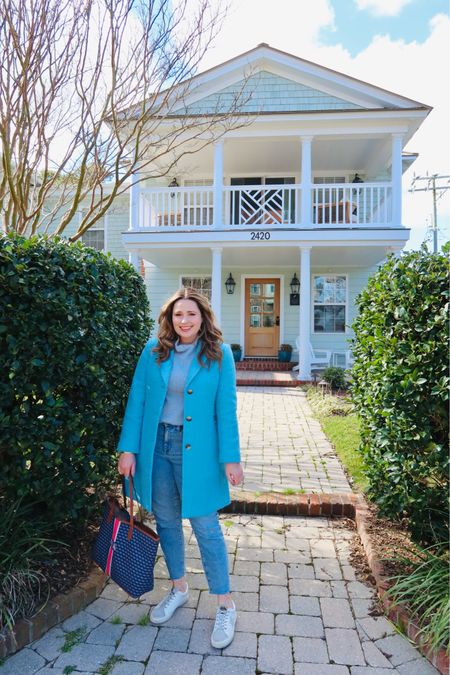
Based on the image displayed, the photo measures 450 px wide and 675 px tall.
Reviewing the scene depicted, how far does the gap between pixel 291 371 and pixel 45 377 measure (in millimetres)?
10035

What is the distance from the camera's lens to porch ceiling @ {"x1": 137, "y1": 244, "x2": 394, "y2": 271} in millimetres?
10766

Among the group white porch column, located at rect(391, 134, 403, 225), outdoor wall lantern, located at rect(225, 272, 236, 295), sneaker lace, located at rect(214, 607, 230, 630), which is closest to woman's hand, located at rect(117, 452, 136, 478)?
sneaker lace, located at rect(214, 607, 230, 630)

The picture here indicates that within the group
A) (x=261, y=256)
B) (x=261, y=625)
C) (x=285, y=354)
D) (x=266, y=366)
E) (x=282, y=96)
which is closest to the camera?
(x=261, y=625)

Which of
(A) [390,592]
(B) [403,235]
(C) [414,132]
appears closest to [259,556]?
(A) [390,592]

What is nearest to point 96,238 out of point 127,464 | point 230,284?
point 230,284

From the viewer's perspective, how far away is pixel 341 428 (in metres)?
6.00

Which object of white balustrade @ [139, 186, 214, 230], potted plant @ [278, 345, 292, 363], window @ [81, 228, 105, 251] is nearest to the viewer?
white balustrade @ [139, 186, 214, 230]

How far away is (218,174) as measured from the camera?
34.3 feet

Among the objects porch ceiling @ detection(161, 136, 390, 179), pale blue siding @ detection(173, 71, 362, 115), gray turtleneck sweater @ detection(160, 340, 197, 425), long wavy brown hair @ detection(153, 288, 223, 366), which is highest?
pale blue siding @ detection(173, 71, 362, 115)

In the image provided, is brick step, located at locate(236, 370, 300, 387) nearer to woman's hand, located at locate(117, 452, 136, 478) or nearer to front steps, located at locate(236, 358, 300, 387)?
front steps, located at locate(236, 358, 300, 387)

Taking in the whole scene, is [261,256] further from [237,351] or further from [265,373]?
[265,373]

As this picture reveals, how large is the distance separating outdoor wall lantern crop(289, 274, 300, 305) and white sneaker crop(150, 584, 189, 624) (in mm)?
10902

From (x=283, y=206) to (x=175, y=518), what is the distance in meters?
9.26

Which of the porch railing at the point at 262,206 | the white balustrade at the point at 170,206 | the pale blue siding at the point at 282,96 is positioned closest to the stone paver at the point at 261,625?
the porch railing at the point at 262,206
